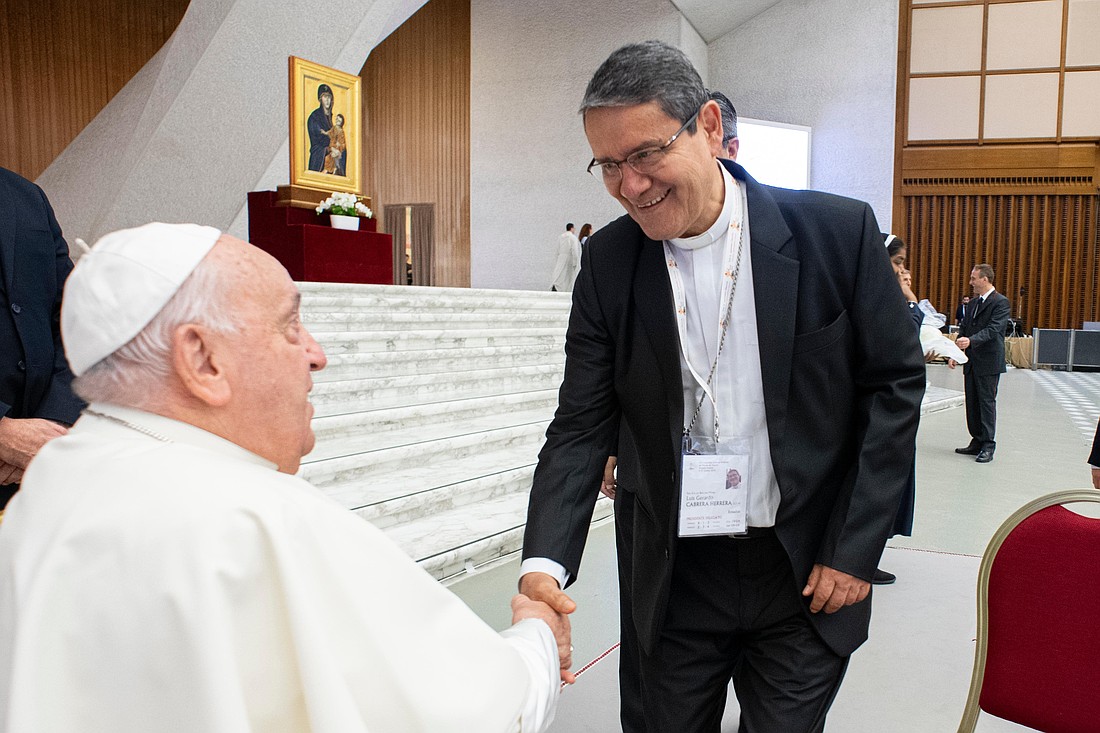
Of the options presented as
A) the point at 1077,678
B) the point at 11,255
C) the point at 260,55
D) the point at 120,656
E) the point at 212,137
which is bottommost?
the point at 1077,678

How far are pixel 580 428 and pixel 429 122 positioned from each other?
58.0 feet

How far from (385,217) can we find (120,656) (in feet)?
62.4

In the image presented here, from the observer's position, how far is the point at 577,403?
1.75m

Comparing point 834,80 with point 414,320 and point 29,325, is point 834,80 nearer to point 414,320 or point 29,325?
point 414,320

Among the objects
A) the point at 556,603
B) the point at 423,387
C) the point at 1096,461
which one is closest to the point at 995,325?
the point at 423,387

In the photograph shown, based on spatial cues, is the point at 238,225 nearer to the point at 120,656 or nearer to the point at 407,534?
the point at 407,534

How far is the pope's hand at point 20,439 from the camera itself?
6.57 ft

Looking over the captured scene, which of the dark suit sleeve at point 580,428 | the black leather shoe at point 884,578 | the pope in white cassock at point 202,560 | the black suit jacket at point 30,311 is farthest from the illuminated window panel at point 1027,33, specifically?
the pope in white cassock at point 202,560

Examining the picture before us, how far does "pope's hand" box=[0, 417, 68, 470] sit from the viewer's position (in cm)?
200

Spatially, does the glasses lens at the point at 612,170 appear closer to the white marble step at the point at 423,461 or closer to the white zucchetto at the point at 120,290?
the white zucchetto at the point at 120,290

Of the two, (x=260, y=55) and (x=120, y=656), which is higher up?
(x=260, y=55)

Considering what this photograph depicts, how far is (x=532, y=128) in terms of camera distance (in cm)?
1723

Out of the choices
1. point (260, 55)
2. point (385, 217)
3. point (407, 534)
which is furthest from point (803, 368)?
point (385, 217)

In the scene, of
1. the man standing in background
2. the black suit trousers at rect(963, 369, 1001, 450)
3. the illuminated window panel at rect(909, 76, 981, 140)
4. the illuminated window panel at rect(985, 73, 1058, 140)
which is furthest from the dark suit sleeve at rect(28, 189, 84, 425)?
the illuminated window panel at rect(985, 73, 1058, 140)
